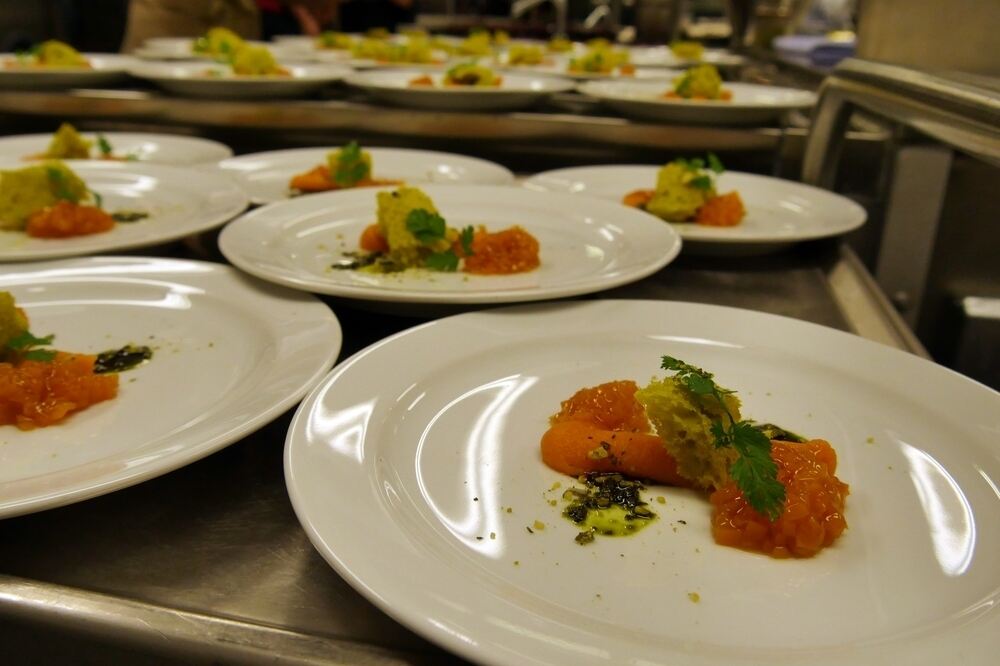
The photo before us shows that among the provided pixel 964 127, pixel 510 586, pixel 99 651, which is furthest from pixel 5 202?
pixel 964 127

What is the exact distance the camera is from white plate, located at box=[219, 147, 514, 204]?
6.54 ft

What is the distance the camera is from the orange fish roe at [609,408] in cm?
98

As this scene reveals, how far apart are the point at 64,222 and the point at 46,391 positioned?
0.75 m

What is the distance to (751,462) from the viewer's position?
0.80 m

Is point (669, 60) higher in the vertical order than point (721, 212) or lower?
higher

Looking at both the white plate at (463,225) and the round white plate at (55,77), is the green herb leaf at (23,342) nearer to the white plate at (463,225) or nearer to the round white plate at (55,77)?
the white plate at (463,225)

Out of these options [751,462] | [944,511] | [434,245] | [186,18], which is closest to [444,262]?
[434,245]

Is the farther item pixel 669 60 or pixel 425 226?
pixel 669 60

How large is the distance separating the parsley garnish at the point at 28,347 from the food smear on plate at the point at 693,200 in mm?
1232

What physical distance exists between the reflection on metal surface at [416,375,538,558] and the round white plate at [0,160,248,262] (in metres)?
0.78

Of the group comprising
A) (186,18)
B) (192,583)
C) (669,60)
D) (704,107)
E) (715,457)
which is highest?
(186,18)

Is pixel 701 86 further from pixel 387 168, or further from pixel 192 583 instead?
pixel 192 583

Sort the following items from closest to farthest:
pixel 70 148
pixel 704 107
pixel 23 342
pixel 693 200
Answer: pixel 23 342
pixel 693 200
pixel 704 107
pixel 70 148

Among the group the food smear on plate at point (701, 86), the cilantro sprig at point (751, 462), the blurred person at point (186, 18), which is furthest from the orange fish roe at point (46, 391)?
the blurred person at point (186, 18)
